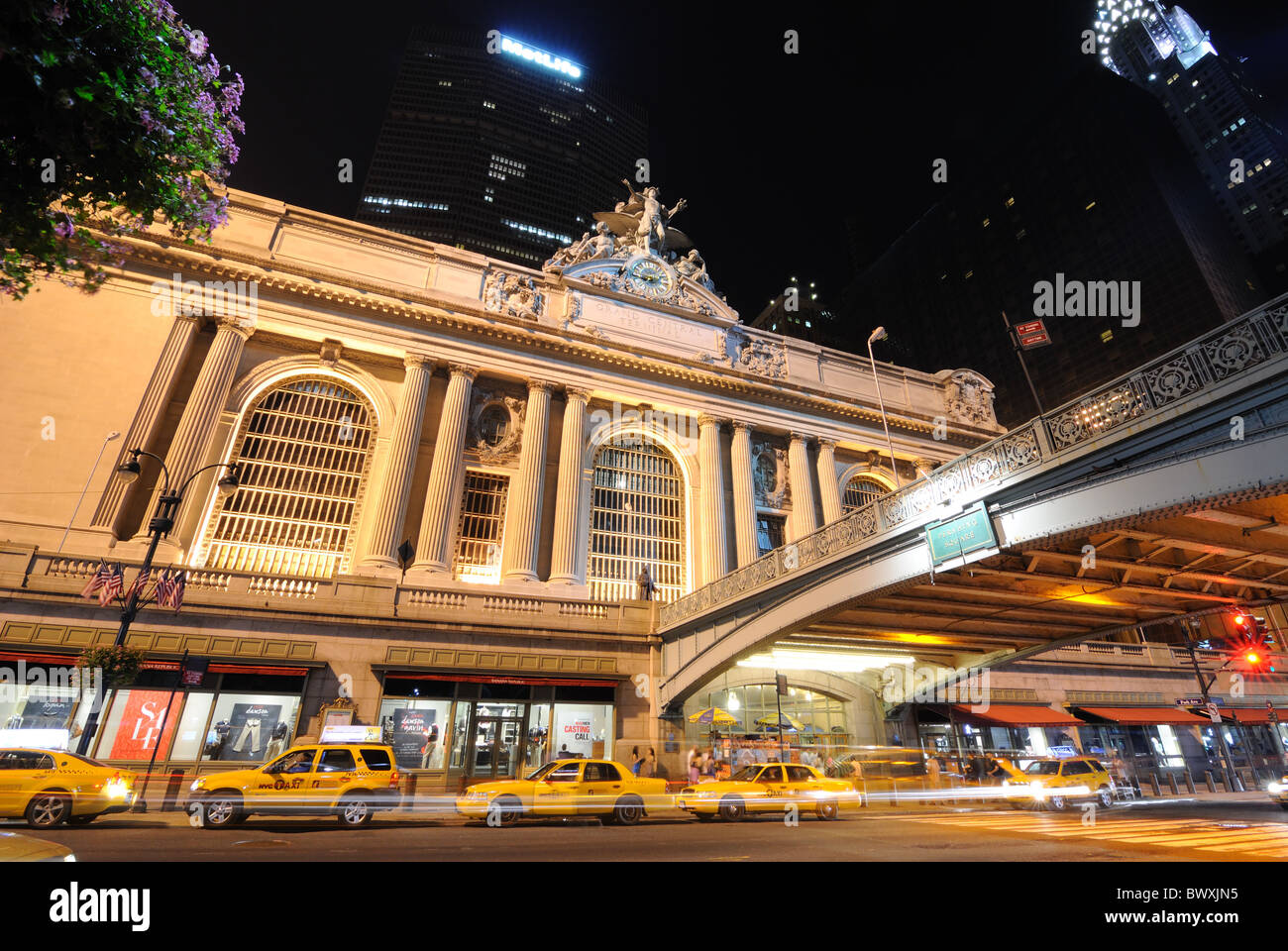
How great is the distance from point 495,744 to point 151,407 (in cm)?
1889

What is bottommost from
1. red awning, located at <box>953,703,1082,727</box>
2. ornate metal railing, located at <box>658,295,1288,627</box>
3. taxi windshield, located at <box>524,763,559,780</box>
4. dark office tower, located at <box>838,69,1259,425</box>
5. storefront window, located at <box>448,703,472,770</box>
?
taxi windshield, located at <box>524,763,559,780</box>

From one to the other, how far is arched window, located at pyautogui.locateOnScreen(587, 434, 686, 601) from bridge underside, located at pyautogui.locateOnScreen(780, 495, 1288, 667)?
9743 millimetres

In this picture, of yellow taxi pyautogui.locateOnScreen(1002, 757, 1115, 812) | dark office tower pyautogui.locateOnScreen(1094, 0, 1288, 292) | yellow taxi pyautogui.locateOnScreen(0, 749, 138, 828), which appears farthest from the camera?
dark office tower pyautogui.locateOnScreen(1094, 0, 1288, 292)

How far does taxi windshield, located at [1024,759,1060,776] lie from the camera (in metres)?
19.1

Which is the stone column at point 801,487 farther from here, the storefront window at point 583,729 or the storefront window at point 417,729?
the storefront window at point 417,729

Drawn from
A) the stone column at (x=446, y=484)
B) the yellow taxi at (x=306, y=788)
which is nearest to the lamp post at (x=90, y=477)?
the stone column at (x=446, y=484)

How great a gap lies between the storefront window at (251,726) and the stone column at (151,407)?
836cm

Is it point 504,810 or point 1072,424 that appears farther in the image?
point 504,810

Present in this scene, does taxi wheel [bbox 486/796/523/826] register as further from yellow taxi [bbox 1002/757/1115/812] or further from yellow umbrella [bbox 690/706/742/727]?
yellow taxi [bbox 1002/757/1115/812]

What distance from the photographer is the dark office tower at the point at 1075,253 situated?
58.1m

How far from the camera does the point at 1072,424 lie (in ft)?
34.7

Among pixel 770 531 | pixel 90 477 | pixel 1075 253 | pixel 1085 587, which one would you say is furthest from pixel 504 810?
pixel 1075 253

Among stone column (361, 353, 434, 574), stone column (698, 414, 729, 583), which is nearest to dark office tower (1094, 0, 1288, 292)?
stone column (698, 414, 729, 583)

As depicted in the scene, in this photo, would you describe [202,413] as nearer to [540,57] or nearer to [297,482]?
[297,482]
